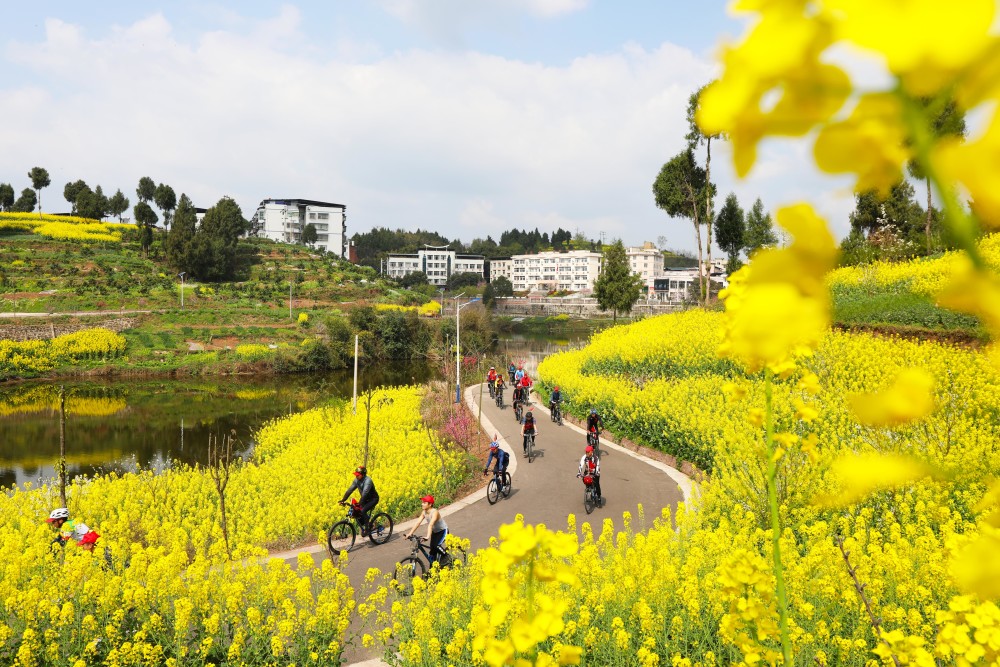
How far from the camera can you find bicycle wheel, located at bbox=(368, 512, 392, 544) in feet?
30.5

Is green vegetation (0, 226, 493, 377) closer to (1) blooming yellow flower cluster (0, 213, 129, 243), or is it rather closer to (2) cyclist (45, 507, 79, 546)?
(1) blooming yellow flower cluster (0, 213, 129, 243)

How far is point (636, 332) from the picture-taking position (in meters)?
23.4

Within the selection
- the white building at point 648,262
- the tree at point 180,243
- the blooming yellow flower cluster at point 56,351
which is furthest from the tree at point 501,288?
the blooming yellow flower cluster at point 56,351

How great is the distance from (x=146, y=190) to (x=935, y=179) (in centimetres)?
9076

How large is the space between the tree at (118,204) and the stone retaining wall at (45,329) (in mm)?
47445

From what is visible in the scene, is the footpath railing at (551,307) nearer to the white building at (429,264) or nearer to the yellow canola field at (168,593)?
the white building at (429,264)

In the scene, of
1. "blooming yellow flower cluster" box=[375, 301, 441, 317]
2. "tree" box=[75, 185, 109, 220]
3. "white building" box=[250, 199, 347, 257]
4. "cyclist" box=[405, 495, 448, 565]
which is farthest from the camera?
"white building" box=[250, 199, 347, 257]

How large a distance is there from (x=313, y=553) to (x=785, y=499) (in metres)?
6.74

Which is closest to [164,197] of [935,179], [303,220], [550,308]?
[303,220]

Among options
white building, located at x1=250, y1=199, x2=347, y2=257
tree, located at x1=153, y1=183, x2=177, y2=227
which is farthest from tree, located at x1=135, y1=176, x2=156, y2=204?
white building, located at x1=250, y1=199, x2=347, y2=257

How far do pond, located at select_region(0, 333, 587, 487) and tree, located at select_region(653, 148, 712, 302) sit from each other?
10.9 m

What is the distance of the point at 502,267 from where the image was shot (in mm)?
126438

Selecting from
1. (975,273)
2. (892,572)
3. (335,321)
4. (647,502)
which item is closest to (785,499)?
(892,572)

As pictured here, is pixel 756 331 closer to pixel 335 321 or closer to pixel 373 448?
pixel 373 448
